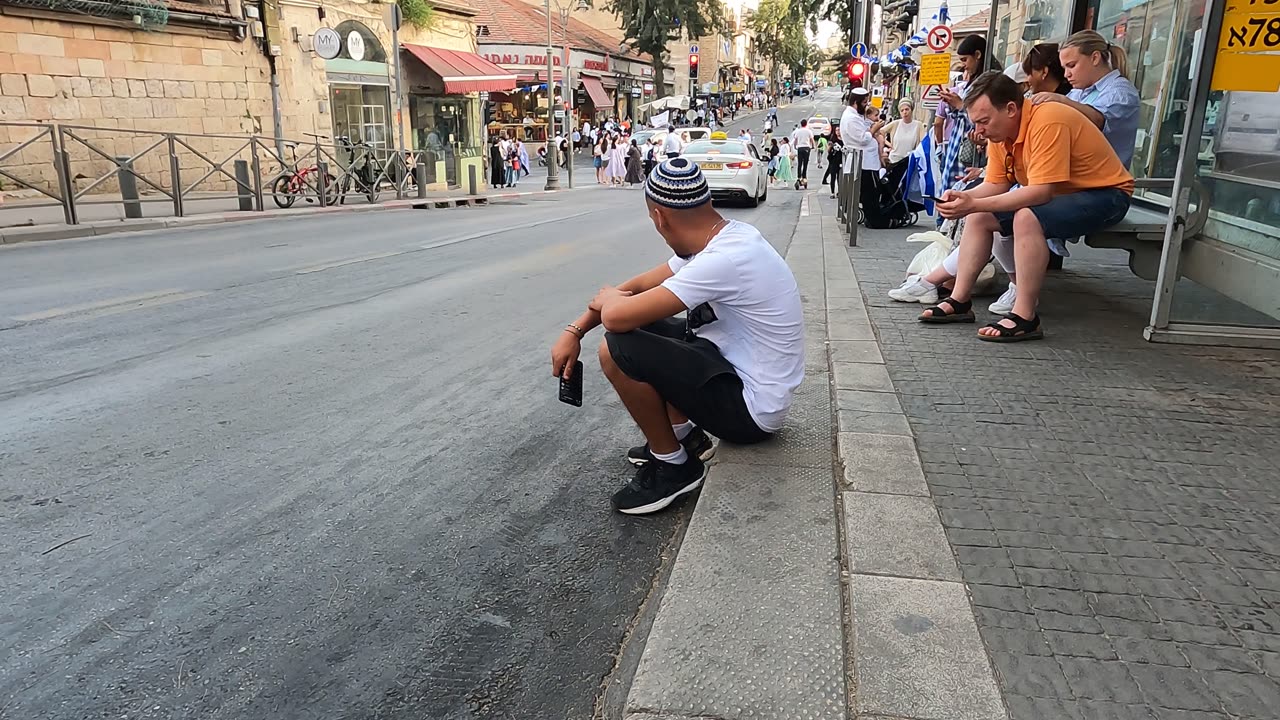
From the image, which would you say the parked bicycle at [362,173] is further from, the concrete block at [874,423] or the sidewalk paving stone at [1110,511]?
the concrete block at [874,423]

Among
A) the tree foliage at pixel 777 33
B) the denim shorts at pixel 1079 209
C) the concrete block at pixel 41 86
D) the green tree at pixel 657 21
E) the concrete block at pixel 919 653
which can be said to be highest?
the tree foliage at pixel 777 33

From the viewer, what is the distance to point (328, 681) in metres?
2.26

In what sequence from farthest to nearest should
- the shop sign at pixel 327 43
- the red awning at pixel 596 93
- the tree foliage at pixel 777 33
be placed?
the tree foliage at pixel 777 33 → the red awning at pixel 596 93 → the shop sign at pixel 327 43

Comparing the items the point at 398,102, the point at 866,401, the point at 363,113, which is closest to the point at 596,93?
the point at 398,102

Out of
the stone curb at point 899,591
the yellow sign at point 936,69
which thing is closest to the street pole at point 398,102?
the yellow sign at point 936,69

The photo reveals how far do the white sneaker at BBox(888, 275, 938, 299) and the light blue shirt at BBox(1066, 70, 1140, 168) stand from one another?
1.50 m

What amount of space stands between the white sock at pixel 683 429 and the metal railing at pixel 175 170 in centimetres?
1217

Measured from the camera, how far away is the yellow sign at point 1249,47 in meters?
4.62

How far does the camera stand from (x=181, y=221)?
13852mm

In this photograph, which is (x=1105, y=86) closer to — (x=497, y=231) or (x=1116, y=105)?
(x=1116, y=105)

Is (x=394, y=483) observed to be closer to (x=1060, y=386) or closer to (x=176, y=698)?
(x=176, y=698)

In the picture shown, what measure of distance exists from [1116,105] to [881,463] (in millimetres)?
3785

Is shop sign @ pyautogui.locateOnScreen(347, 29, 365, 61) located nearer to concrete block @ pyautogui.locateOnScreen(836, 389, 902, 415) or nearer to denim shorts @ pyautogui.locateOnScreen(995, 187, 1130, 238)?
denim shorts @ pyautogui.locateOnScreen(995, 187, 1130, 238)

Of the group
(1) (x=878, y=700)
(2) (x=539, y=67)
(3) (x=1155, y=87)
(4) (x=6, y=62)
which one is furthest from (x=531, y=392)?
(2) (x=539, y=67)
